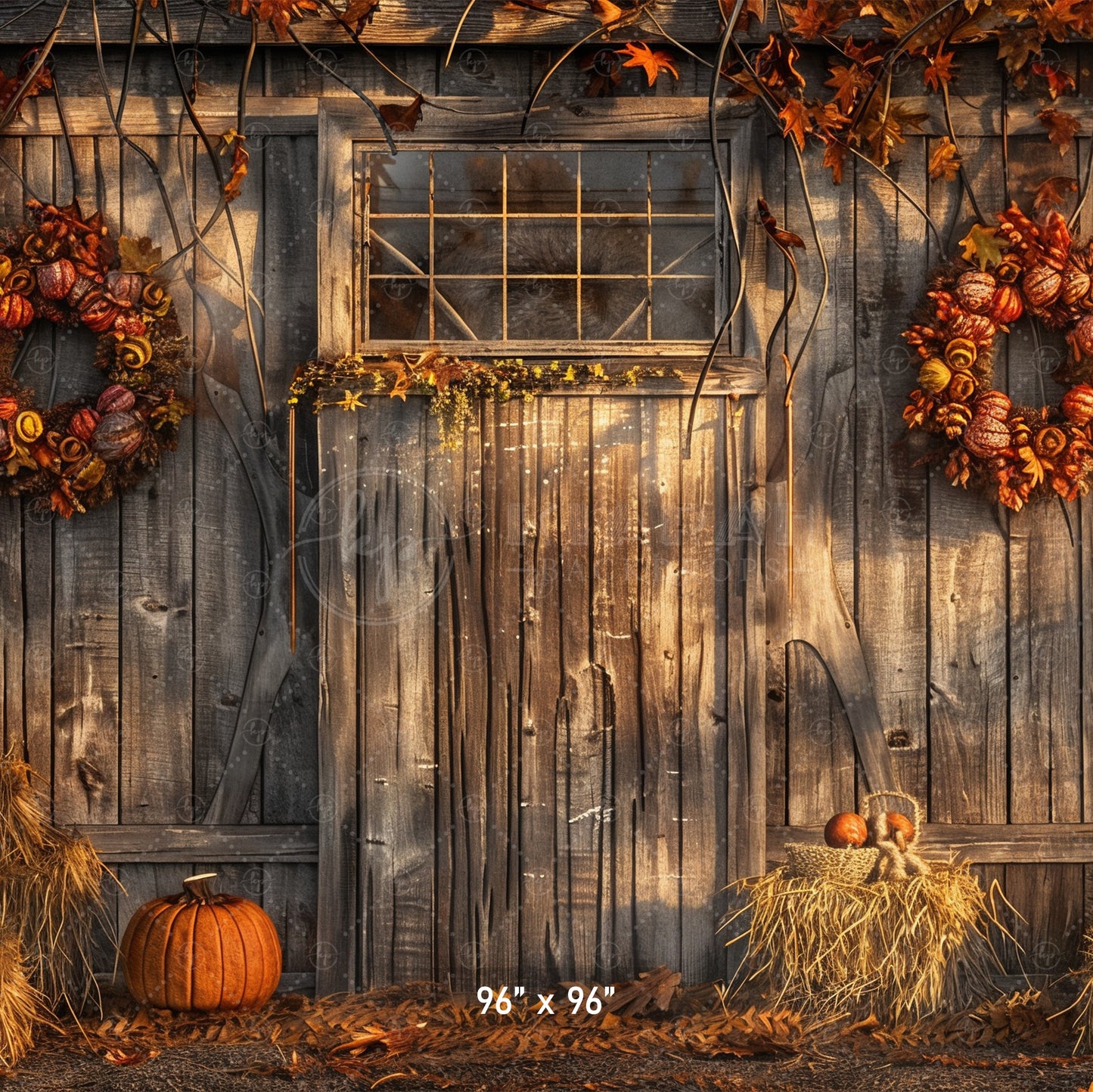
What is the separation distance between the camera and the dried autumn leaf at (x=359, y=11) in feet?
13.6

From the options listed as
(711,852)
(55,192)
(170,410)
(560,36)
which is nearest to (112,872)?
(170,410)

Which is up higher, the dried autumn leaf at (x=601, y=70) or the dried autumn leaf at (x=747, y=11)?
the dried autumn leaf at (x=747, y=11)

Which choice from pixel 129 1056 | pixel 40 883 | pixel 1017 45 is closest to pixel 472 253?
pixel 1017 45

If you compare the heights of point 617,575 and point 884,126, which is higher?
point 884,126

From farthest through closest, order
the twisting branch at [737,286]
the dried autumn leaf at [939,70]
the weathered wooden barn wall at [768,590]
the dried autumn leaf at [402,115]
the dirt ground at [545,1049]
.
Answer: the weathered wooden barn wall at [768,590] < the dried autumn leaf at [939,70] < the dried autumn leaf at [402,115] < the twisting branch at [737,286] < the dirt ground at [545,1049]

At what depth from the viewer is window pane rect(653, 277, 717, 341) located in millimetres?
4473

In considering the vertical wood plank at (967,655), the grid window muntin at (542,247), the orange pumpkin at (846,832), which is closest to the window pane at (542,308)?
the grid window muntin at (542,247)

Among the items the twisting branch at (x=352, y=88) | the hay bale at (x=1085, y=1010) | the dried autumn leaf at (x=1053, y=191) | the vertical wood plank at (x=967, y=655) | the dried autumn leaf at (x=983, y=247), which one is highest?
the twisting branch at (x=352, y=88)

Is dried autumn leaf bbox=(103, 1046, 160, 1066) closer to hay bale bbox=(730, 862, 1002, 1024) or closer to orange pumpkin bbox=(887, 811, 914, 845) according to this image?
hay bale bbox=(730, 862, 1002, 1024)

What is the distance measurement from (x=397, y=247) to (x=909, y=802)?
2764mm

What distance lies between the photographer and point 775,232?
420 cm

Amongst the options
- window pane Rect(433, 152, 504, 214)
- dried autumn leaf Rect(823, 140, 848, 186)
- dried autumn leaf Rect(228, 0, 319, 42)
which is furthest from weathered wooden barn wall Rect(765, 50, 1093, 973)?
dried autumn leaf Rect(228, 0, 319, 42)

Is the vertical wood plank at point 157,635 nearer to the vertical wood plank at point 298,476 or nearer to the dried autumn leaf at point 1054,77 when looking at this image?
the vertical wood plank at point 298,476

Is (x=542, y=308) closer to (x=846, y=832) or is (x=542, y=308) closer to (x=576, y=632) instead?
(x=576, y=632)
